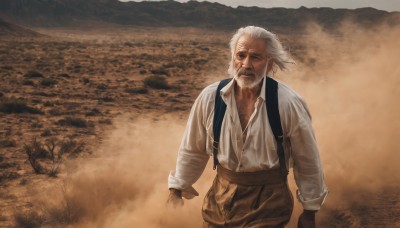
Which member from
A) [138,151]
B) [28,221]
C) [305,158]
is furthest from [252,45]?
[138,151]

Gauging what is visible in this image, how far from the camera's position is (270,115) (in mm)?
2785

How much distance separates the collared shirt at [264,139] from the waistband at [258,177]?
0.12 feet

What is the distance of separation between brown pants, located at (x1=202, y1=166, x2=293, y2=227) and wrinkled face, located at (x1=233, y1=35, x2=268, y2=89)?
54 centimetres

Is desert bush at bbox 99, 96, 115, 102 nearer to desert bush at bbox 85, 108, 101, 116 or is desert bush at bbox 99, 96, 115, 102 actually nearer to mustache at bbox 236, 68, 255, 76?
desert bush at bbox 85, 108, 101, 116

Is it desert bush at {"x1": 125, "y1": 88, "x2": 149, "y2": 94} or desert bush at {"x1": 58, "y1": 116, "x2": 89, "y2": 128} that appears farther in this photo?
desert bush at {"x1": 125, "y1": 88, "x2": 149, "y2": 94}

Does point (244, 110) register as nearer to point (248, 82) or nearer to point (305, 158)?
point (248, 82)

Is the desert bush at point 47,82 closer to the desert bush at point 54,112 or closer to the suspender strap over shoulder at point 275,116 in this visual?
the desert bush at point 54,112

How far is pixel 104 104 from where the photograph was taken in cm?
1313

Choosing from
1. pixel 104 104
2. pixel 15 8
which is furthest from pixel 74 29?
pixel 104 104

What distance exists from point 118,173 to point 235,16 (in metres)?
109

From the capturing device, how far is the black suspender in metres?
2.78

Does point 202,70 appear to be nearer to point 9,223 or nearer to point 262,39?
point 9,223

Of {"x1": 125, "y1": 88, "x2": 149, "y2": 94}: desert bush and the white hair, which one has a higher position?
the white hair

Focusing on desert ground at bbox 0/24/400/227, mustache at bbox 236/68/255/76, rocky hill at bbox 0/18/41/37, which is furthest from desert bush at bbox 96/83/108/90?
rocky hill at bbox 0/18/41/37
